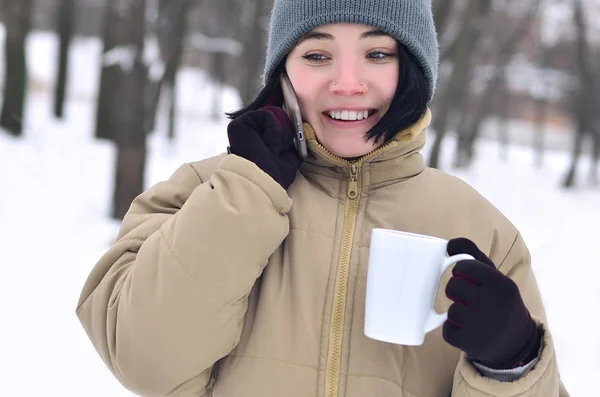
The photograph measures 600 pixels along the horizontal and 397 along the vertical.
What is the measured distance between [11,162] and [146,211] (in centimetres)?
837

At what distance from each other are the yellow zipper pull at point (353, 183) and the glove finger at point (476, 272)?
39cm

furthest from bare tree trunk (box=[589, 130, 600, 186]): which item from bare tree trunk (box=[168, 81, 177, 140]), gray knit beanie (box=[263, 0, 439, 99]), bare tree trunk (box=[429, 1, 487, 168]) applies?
gray knit beanie (box=[263, 0, 439, 99])

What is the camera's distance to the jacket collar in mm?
1587

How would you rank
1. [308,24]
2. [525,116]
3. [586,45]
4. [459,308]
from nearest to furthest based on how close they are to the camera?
1. [459,308]
2. [308,24]
3. [586,45]
4. [525,116]

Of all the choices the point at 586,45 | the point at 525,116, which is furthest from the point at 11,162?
the point at 525,116

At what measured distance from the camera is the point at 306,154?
157 centimetres

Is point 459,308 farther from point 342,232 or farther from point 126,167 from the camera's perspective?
point 126,167

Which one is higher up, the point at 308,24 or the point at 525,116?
the point at 308,24

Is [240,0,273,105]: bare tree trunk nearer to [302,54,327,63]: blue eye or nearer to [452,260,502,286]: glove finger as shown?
[302,54,327,63]: blue eye

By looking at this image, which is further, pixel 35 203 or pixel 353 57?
pixel 35 203

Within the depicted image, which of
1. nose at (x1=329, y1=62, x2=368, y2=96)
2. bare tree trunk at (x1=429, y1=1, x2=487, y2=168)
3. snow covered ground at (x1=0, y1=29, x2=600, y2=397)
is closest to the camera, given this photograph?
nose at (x1=329, y1=62, x2=368, y2=96)

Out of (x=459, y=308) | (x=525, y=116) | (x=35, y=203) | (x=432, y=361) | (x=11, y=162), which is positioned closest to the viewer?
(x=459, y=308)

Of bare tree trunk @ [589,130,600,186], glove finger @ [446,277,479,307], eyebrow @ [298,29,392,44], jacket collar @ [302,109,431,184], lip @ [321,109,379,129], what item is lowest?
bare tree trunk @ [589,130,600,186]

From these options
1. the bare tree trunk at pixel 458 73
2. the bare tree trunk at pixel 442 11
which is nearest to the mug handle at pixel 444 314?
the bare tree trunk at pixel 442 11
